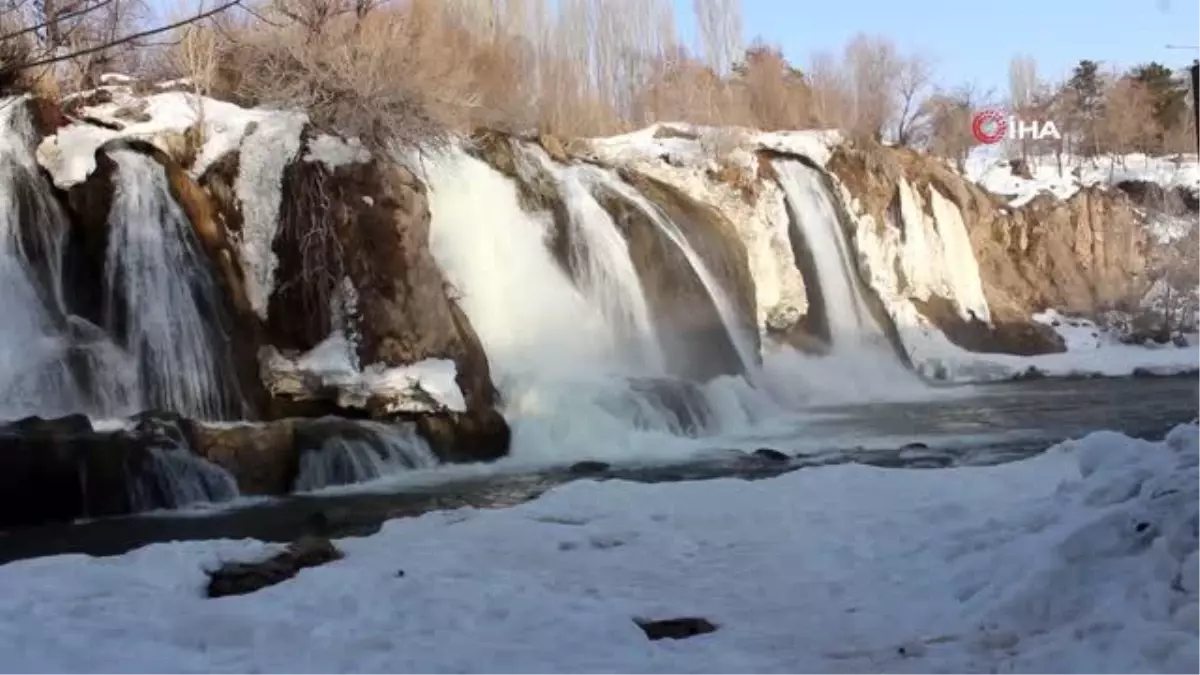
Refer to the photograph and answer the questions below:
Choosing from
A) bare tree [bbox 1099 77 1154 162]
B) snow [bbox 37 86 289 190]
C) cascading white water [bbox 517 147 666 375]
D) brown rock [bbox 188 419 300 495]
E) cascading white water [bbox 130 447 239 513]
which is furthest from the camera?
bare tree [bbox 1099 77 1154 162]

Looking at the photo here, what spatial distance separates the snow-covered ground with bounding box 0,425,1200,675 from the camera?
5.18 m

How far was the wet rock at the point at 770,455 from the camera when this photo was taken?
46.8 ft

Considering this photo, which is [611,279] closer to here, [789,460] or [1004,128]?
[789,460]

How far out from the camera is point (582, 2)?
38.3 m

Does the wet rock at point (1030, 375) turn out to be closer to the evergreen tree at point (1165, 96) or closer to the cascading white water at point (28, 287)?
the cascading white water at point (28, 287)

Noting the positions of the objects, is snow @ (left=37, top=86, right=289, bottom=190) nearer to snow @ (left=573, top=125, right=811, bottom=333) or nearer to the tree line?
the tree line

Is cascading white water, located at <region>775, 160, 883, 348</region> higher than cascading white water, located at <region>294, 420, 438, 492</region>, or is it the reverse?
cascading white water, located at <region>775, 160, 883, 348</region>

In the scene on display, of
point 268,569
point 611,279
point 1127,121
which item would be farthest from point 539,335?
point 1127,121

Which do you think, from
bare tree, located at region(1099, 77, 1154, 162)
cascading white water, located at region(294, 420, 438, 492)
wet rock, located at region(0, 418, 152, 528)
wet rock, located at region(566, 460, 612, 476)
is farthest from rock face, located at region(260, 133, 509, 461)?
bare tree, located at region(1099, 77, 1154, 162)

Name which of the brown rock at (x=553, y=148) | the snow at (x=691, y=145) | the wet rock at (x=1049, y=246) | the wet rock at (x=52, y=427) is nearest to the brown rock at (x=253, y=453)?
the wet rock at (x=52, y=427)

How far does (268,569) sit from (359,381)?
25.8 feet

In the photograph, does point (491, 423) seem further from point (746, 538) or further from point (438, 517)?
point (746, 538)

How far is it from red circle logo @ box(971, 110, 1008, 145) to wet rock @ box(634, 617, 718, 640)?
173ft

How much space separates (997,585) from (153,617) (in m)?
3.89
